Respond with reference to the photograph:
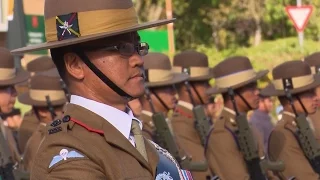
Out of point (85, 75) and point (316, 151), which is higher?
point (85, 75)

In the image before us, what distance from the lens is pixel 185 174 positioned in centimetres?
320

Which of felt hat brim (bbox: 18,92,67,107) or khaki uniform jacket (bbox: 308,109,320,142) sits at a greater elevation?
felt hat brim (bbox: 18,92,67,107)

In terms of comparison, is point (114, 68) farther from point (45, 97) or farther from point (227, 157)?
point (45, 97)

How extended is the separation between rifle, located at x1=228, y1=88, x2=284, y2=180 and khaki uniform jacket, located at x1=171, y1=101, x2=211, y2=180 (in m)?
1.18

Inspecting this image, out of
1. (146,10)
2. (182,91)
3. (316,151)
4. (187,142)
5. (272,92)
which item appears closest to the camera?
(316,151)

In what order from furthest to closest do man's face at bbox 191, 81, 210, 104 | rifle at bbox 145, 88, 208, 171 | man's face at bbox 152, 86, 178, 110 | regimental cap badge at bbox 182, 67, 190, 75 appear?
regimental cap badge at bbox 182, 67, 190, 75 → man's face at bbox 191, 81, 210, 104 → man's face at bbox 152, 86, 178, 110 → rifle at bbox 145, 88, 208, 171

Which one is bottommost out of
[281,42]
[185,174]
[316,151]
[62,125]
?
[281,42]

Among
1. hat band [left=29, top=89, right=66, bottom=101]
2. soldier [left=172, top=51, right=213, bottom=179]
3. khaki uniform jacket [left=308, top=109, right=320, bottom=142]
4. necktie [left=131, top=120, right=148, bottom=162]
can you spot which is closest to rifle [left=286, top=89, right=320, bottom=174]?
khaki uniform jacket [left=308, top=109, right=320, bottom=142]

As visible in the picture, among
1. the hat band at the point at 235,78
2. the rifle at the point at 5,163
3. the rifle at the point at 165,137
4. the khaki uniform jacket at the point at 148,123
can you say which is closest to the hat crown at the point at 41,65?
the khaki uniform jacket at the point at 148,123

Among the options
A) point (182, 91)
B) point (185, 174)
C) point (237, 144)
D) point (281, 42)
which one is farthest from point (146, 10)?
point (185, 174)

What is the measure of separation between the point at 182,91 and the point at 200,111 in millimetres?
634

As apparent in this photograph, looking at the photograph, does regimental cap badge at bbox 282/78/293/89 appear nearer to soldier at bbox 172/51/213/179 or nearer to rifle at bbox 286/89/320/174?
rifle at bbox 286/89/320/174

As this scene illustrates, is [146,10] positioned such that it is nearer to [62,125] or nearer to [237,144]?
[237,144]

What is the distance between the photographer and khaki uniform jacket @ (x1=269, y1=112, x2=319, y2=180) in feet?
24.1
